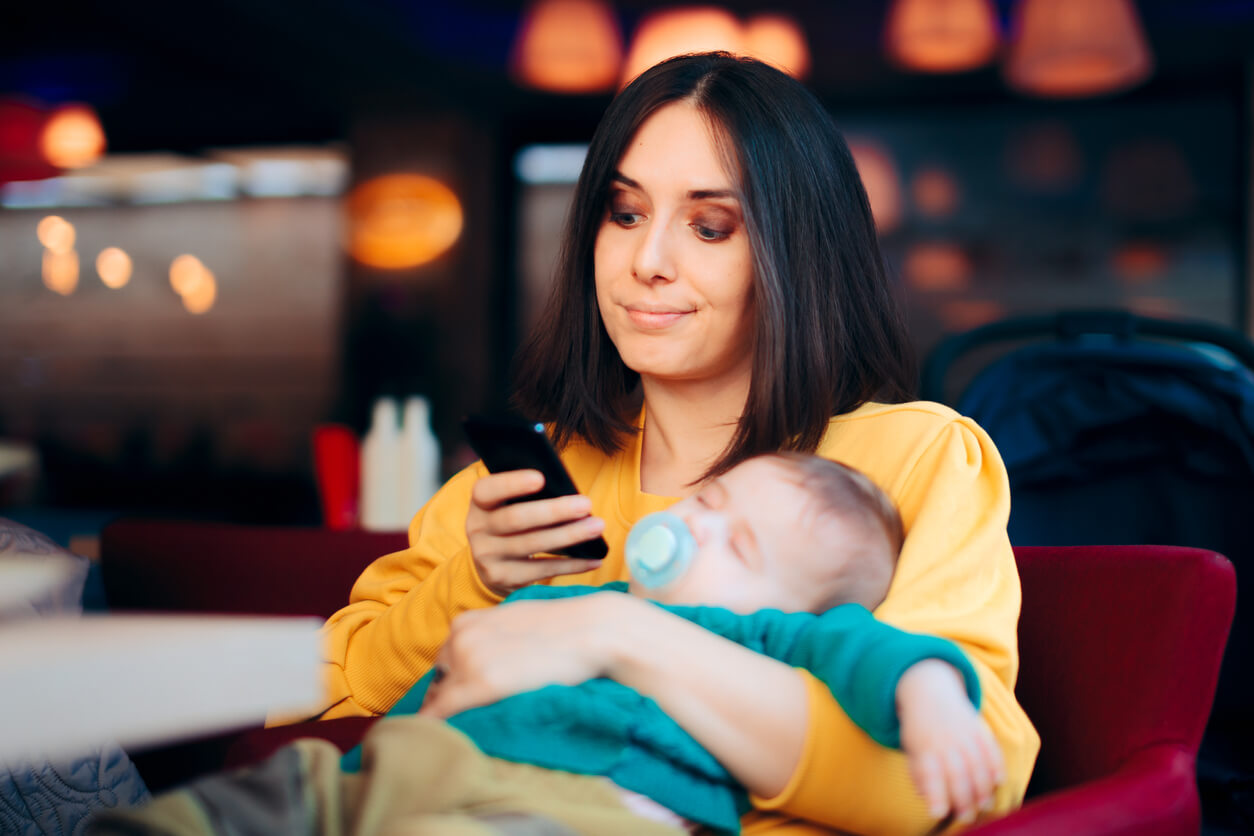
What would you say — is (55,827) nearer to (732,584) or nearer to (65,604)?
(65,604)

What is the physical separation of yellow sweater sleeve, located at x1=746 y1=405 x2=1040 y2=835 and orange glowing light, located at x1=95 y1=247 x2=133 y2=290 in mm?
8024

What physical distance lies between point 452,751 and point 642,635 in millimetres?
186

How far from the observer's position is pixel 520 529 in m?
1.10

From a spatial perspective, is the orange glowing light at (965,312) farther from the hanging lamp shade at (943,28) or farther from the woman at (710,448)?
the woman at (710,448)

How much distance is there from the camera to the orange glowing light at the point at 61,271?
809 centimetres

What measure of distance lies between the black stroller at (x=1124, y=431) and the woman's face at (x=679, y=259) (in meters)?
0.75

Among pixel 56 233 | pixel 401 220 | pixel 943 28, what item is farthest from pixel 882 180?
pixel 56 233

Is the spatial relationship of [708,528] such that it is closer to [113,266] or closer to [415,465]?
[415,465]

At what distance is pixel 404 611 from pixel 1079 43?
3.21m

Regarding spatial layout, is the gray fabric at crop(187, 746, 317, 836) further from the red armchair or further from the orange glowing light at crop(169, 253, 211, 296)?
the orange glowing light at crop(169, 253, 211, 296)

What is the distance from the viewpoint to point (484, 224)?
657cm

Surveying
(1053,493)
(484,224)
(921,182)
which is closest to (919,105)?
(921,182)

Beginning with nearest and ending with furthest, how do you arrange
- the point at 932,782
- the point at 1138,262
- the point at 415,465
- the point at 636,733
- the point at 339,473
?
the point at 932,782 < the point at 636,733 < the point at 415,465 < the point at 339,473 < the point at 1138,262

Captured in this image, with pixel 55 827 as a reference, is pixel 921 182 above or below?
above
